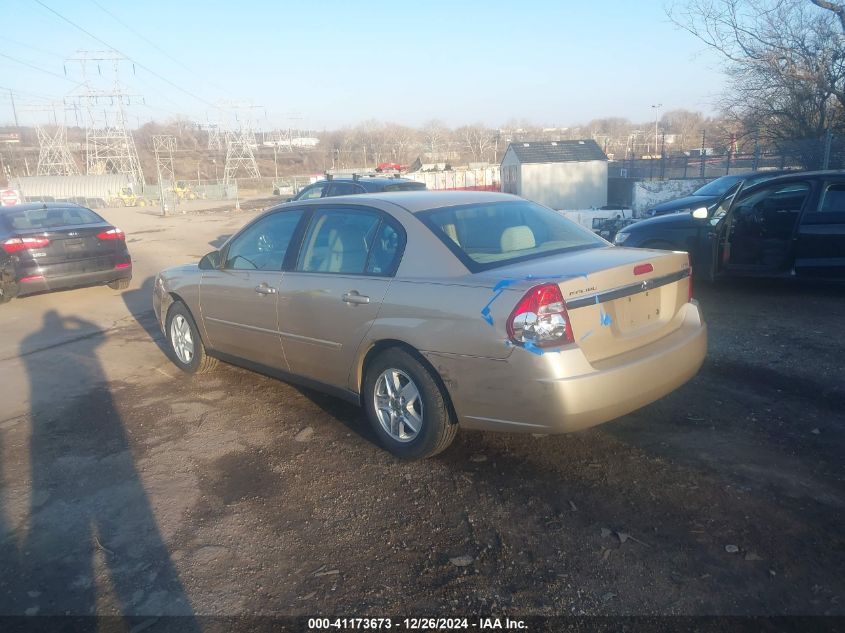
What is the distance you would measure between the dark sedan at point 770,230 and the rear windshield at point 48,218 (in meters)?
8.81

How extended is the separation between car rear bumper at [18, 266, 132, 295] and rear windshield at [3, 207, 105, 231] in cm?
86

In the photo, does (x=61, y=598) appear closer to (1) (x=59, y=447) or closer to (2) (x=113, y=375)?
(1) (x=59, y=447)

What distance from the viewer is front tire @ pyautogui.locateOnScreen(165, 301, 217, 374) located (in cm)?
593

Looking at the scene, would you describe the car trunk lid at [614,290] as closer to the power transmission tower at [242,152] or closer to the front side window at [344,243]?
the front side window at [344,243]

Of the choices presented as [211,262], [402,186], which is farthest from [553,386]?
[402,186]

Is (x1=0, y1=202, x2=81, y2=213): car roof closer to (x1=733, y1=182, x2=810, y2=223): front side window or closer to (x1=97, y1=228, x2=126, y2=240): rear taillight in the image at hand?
(x1=97, y1=228, x2=126, y2=240): rear taillight

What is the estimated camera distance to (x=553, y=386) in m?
3.29

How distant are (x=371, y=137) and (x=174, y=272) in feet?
324

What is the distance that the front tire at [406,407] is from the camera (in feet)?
A: 12.3

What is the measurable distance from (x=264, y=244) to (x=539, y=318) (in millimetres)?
2734

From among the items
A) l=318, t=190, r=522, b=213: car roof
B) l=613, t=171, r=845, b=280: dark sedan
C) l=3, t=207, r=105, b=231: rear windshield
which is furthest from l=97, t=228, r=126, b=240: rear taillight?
l=613, t=171, r=845, b=280: dark sedan

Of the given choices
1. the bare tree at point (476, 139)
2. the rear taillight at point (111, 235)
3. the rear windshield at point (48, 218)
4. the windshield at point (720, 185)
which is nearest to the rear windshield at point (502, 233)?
the rear taillight at point (111, 235)

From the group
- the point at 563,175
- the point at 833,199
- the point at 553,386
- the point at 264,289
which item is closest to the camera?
the point at 553,386

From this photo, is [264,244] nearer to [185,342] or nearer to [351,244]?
[351,244]
